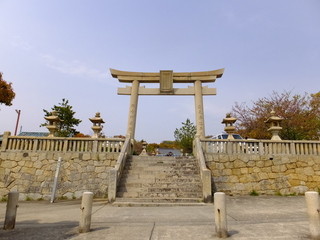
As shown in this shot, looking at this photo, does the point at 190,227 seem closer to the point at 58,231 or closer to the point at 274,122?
the point at 58,231

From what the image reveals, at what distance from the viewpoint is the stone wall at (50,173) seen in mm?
9227

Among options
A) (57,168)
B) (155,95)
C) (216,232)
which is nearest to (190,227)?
(216,232)

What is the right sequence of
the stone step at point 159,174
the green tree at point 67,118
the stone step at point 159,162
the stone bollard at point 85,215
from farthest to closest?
the green tree at point 67,118 → the stone step at point 159,162 → the stone step at point 159,174 → the stone bollard at point 85,215

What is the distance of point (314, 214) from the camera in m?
3.40

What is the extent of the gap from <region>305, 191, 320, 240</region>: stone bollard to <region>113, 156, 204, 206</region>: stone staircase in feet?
13.0

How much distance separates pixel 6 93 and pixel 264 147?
16.0m

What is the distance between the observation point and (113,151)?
9984 millimetres

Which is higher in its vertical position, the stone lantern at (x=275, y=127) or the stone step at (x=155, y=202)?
the stone lantern at (x=275, y=127)

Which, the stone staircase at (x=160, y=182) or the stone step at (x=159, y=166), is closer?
the stone staircase at (x=160, y=182)

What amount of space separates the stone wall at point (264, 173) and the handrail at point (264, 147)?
8.9 inches

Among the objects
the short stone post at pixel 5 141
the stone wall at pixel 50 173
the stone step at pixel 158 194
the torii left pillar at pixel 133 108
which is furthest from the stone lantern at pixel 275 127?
the short stone post at pixel 5 141

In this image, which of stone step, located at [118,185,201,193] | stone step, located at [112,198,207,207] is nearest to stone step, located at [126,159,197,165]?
stone step, located at [118,185,201,193]

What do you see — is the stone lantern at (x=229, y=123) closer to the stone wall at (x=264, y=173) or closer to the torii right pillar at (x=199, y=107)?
the torii right pillar at (x=199, y=107)

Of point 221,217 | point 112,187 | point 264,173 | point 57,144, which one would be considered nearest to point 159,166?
point 112,187
